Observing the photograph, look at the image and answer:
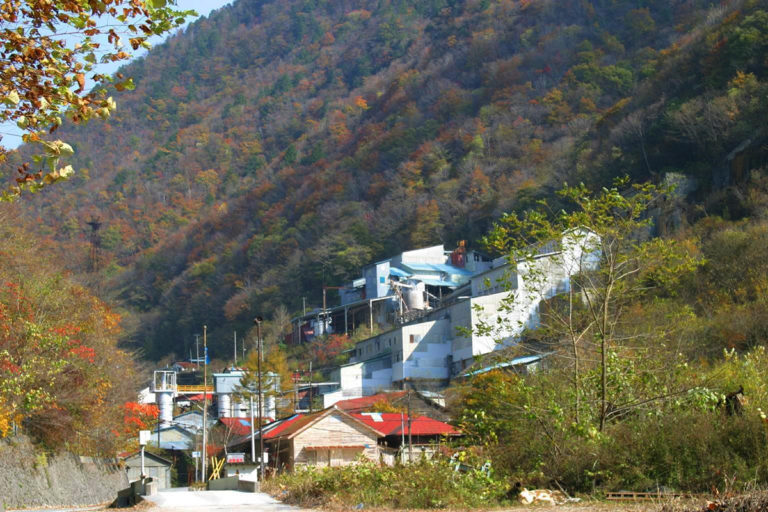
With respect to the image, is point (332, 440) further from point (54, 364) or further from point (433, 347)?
point (433, 347)

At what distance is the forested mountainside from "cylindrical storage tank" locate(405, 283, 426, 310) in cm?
1043

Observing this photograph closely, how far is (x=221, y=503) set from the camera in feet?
59.6

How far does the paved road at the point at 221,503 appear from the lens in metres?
16.1

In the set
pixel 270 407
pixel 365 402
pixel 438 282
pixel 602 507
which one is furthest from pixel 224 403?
pixel 602 507

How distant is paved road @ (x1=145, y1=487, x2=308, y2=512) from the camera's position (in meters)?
16.1

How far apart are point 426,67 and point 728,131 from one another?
73760 millimetres

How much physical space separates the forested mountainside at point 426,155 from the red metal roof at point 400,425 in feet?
74.3

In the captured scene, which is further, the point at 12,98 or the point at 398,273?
the point at 398,273

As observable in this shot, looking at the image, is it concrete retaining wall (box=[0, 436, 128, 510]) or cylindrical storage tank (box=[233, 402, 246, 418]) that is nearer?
concrete retaining wall (box=[0, 436, 128, 510])

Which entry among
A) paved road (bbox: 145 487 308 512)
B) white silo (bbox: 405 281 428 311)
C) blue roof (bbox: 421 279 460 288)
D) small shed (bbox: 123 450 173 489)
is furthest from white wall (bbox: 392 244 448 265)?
paved road (bbox: 145 487 308 512)

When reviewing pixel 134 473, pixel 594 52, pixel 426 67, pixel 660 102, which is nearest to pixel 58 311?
pixel 134 473

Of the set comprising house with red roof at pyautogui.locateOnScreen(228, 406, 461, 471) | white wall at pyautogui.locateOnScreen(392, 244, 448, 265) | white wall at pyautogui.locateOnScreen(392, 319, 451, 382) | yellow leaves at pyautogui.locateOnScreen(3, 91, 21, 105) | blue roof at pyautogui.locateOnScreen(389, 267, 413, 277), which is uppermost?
white wall at pyautogui.locateOnScreen(392, 244, 448, 265)

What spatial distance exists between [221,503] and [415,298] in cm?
5274

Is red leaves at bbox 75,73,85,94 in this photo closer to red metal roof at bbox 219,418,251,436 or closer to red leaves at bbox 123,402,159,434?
red leaves at bbox 123,402,159,434
